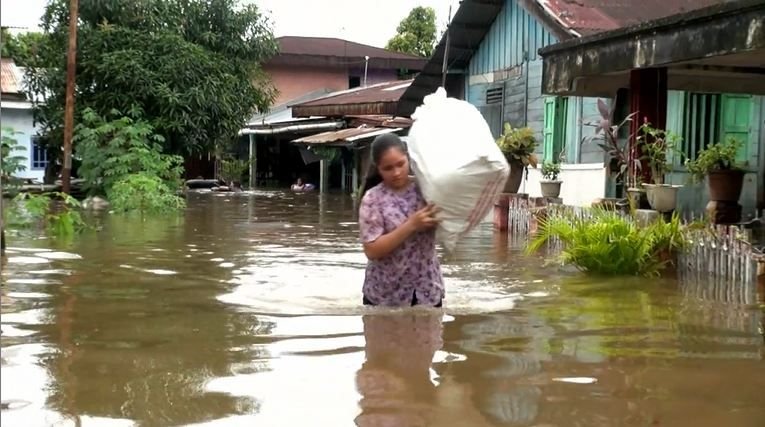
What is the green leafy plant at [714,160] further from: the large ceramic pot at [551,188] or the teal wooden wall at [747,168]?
the large ceramic pot at [551,188]

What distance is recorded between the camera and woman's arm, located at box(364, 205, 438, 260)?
4.30 m

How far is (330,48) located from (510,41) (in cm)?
2125

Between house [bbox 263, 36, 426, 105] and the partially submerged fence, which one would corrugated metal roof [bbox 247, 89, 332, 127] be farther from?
the partially submerged fence

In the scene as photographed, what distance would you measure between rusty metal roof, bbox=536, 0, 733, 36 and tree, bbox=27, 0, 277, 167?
965cm

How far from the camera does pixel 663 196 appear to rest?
8422 mm

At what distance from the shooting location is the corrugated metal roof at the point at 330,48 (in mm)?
35344

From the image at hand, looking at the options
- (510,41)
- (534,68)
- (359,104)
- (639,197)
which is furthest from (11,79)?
(639,197)

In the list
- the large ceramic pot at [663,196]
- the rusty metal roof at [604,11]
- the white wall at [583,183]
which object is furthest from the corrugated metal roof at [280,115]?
the large ceramic pot at [663,196]

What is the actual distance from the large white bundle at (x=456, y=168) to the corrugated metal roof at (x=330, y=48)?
30397mm

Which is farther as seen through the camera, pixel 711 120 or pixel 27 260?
pixel 711 120

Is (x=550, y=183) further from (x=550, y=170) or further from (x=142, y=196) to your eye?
(x=142, y=196)

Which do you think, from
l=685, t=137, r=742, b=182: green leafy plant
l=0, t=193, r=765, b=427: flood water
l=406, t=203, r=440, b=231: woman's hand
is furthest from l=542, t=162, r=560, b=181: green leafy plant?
l=406, t=203, r=440, b=231: woman's hand

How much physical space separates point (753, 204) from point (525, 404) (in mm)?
8924

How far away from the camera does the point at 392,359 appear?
4281mm
